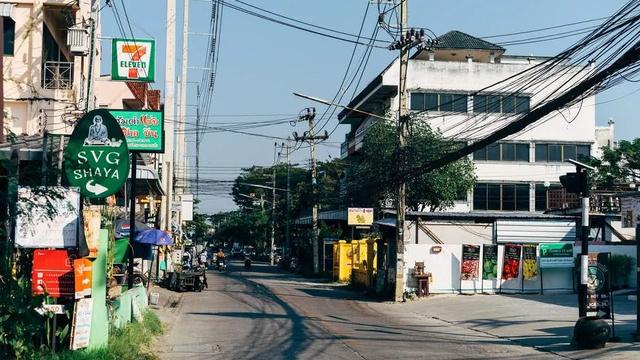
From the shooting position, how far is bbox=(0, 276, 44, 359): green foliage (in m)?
9.41

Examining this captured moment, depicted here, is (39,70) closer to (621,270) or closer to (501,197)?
(621,270)

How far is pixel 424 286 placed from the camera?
29047 mm

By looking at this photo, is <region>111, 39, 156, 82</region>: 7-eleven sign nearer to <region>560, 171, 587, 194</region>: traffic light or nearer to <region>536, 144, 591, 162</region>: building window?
<region>560, 171, 587, 194</region>: traffic light

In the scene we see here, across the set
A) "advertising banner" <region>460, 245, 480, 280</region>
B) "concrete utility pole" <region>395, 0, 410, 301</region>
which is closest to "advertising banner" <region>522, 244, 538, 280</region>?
"advertising banner" <region>460, 245, 480, 280</region>

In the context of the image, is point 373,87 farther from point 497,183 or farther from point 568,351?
point 568,351

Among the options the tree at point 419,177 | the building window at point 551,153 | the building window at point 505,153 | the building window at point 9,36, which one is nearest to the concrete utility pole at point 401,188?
the tree at point 419,177

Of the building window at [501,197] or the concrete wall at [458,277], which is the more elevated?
the building window at [501,197]

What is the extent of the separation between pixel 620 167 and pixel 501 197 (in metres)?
11.6

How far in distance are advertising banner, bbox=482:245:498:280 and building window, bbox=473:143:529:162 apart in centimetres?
2406

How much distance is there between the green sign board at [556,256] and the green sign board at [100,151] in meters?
21.1

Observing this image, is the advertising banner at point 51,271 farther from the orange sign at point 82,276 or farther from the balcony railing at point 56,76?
the balcony railing at point 56,76

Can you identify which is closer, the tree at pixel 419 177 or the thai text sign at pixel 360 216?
the tree at pixel 419 177

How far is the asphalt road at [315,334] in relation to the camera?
14594mm

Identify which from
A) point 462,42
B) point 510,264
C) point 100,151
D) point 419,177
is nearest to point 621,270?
point 510,264
